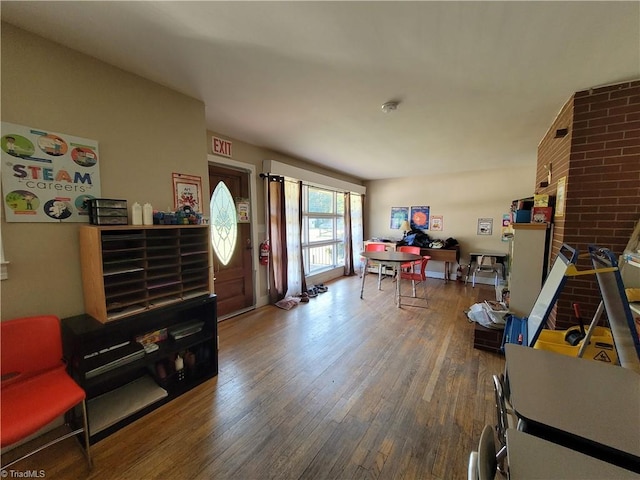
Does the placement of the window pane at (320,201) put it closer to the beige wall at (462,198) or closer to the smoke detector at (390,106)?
the beige wall at (462,198)

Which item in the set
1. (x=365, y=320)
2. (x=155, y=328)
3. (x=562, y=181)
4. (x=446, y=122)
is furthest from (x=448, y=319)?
(x=155, y=328)

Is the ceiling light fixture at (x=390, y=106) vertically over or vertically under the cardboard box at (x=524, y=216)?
over

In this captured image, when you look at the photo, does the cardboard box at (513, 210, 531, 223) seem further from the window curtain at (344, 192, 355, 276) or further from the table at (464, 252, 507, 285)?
the window curtain at (344, 192, 355, 276)

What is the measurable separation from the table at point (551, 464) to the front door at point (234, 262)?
3152 millimetres

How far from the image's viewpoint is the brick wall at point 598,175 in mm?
1971

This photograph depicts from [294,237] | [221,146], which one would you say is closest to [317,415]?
[294,237]

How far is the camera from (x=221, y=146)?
3.11 meters

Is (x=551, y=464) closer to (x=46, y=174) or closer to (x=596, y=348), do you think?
(x=596, y=348)

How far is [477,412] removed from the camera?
1784 mm

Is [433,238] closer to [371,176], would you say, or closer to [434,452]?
[371,176]

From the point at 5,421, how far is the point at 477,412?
2.66 meters

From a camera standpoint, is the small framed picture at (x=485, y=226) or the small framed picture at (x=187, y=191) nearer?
the small framed picture at (x=187, y=191)

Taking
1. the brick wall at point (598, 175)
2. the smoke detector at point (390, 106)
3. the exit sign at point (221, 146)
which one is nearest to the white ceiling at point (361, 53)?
the smoke detector at point (390, 106)

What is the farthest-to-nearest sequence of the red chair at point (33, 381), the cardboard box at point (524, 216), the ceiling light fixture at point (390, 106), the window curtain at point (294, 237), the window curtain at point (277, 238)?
the window curtain at point (294, 237) → the window curtain at point (277, 238) → the cardboard box at point (524, 216) → the ceiling light fixture at point (390, 106) → the red chair at point (33, 381)
